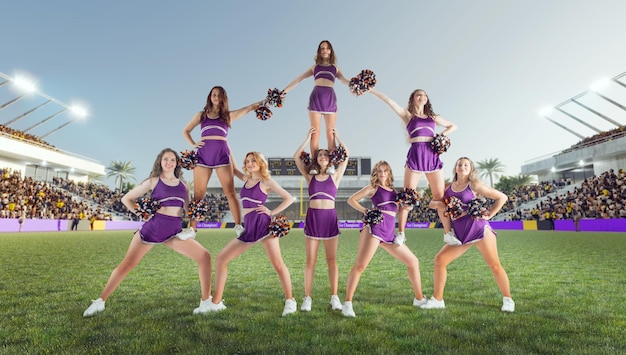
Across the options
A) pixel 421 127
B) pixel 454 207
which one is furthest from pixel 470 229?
pixel 421 127

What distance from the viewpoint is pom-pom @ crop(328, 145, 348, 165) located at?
429 cm

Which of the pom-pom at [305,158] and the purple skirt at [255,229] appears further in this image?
the pom-pom at [305,158]

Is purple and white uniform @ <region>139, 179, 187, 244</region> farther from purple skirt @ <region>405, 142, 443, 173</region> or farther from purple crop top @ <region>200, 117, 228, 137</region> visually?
purple skirt @ <region>405, 142, 443, 173</region>

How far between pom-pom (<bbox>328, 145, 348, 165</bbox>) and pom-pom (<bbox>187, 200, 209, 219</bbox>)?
1568 mm

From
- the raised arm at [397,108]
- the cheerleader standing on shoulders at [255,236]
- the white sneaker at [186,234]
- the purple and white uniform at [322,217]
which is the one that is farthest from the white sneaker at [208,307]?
the raised arm at [397,108]

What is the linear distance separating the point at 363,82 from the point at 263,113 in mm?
1355

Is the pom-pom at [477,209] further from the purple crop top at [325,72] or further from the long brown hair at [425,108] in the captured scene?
the purple crop top at [325,72]

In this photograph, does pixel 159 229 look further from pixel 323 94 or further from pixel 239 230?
pixel 323 94

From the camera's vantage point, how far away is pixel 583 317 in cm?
372

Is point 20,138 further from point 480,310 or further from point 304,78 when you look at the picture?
point 480,310

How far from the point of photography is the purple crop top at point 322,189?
165 inches

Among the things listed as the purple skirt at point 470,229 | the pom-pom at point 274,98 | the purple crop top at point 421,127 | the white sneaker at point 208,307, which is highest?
the pom-pom at point 274,98

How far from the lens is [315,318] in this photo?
148 inches

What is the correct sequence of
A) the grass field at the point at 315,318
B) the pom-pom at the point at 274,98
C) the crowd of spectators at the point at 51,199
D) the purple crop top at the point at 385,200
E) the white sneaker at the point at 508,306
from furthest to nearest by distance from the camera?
the crowd of spectators at the point at 51,199 → the pom-pom at the point at 274,98 → the purple crop top at the point at 385,200 → the white sneaker at the point at 508,306 → the grass field at the point at 315,318
